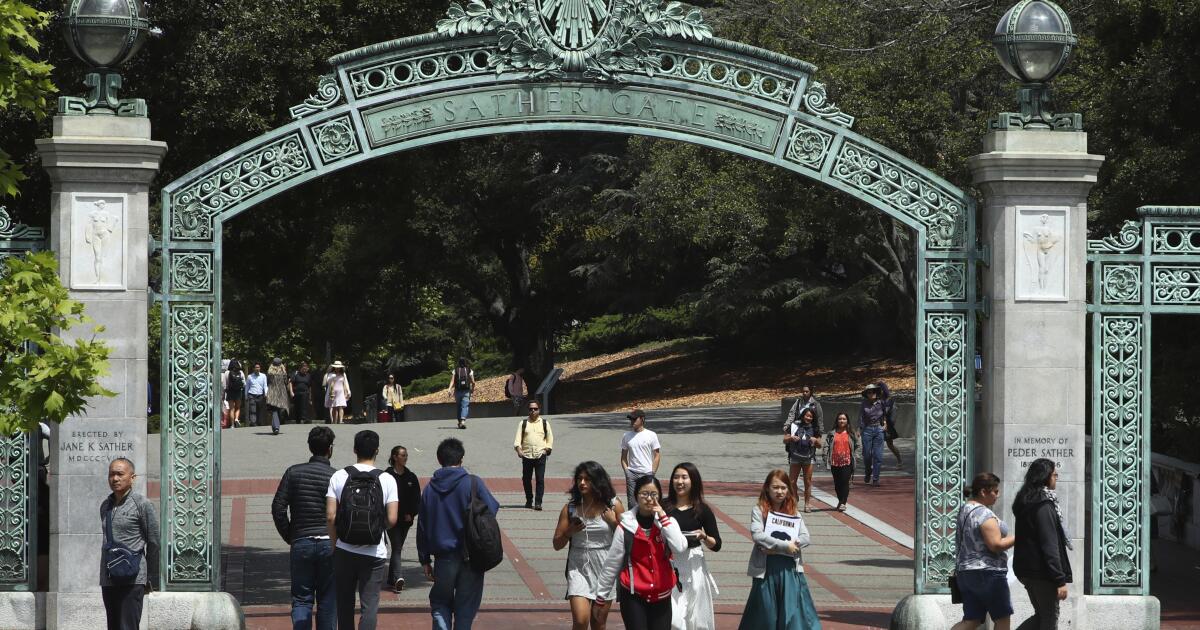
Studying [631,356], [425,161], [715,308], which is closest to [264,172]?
[425,161]

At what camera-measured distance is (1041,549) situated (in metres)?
10.1

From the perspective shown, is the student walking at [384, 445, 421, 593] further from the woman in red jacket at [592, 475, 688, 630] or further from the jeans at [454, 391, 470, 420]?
the jeans at [454, 391, 470, 420]

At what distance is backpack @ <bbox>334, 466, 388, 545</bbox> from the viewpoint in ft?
32.8

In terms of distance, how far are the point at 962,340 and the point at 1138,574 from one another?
213cm

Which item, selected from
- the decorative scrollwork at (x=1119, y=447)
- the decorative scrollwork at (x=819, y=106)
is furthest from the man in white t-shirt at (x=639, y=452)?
the decorative scrollwork at (x=1119, y=447)

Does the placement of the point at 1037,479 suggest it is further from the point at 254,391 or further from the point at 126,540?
the point at 254,391

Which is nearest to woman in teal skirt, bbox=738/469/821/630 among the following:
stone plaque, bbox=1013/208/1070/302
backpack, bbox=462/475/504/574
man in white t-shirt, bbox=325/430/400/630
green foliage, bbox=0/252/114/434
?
backpack, bbox=462/475/504/574

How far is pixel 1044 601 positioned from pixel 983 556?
479mm

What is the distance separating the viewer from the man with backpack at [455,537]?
33.1 feet

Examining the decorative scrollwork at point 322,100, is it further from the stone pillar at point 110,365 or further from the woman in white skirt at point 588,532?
the woman in white skirt at point 588,532

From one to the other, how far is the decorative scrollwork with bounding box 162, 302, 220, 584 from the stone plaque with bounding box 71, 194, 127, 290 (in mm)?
533

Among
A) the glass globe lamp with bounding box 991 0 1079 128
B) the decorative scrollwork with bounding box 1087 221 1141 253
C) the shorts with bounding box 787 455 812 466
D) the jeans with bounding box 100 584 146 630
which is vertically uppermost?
the glass globe lamp with bounding box 991 0 1079 128

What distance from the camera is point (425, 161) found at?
16016mm

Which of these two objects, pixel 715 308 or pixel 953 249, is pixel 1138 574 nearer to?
pixel 953 249
